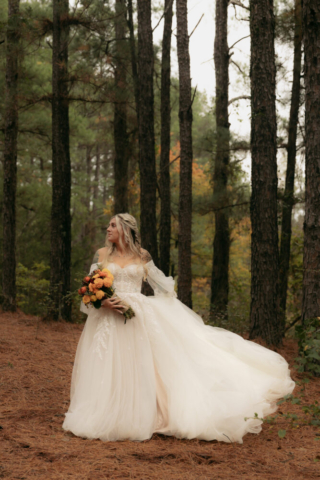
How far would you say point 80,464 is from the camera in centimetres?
373

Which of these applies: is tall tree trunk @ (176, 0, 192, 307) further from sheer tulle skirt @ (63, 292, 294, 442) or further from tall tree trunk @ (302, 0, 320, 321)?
sheer tulle skirt @ (63, 292, 294, 442)

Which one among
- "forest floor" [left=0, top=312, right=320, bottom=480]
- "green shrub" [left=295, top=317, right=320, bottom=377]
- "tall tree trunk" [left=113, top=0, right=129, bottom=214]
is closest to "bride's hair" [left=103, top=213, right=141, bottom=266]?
"forest floor" [left=0, top=312, right=320, bottom=480]

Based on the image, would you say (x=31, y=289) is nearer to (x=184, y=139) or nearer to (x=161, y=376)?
(x=184, y=139)

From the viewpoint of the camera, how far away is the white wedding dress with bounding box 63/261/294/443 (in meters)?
4.49

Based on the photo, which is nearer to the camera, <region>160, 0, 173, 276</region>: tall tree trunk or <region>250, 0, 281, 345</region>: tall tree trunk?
<region>250, 0, 281, 345</region>: tall tree trunk

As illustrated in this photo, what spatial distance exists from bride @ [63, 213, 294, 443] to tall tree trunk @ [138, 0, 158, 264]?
5.14 m

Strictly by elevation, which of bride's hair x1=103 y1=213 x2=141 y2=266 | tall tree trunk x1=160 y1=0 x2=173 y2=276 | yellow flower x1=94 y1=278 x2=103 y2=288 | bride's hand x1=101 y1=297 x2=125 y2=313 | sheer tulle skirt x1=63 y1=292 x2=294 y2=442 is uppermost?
tall tree trunk x1=160 y1=0 x2=173 y2=276

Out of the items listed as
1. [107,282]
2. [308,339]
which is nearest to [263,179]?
[308,339]

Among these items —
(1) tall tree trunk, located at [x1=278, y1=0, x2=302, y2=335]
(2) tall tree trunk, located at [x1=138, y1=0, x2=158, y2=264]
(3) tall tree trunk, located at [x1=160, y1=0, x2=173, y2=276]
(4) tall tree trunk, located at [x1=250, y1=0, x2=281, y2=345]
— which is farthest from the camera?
(3) tall tree trunk, located at [x1=160, y1=0, x2=173, y2=276]

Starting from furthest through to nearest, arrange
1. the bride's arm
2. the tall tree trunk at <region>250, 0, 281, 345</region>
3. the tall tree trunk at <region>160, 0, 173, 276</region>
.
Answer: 1. the tall tree trunk at <region>160, 0, 173, 276</region>
2. the tall tree trunk at <region>250, 0, 281, 345</region>
3. the bride's arm

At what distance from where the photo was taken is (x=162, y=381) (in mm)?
4914

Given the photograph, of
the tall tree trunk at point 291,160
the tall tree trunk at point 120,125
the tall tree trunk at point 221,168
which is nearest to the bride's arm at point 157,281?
the tall tree trunk at point 291,160

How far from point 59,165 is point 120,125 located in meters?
3.56

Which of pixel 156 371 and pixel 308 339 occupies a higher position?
pixel 308 339
